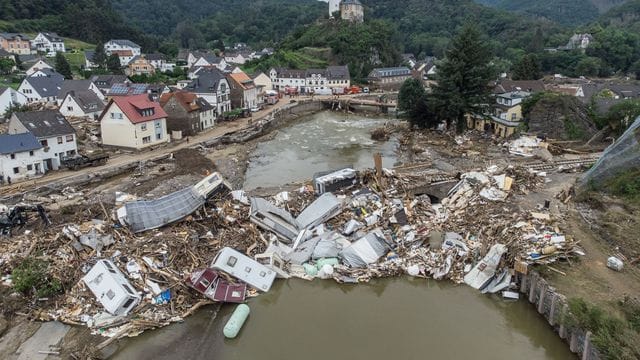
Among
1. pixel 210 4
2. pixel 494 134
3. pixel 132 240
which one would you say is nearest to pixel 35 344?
pixel 132 240

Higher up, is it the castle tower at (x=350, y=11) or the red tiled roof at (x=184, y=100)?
the castle tower at (x=350, y=11)

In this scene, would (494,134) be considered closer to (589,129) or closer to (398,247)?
(589,129)

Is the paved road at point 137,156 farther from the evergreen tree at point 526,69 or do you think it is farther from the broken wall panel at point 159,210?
the evergreen tree at point 526,69

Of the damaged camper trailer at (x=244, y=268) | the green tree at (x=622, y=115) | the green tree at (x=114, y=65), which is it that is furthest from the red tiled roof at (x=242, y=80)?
the damaged camper trailer at (x=244, y=268)

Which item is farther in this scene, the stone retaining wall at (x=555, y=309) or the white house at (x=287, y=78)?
the white house at (x=287, y=78)

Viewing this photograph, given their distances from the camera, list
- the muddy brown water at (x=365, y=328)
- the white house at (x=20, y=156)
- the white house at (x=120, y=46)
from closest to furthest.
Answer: the muddy brown water at (x=365, y=328), the white house at (x=20, y=156), the white house at (x=120, y=46)

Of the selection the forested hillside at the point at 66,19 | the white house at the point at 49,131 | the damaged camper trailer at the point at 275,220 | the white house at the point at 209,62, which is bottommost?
the damaged camper trailer at the point at 275,220

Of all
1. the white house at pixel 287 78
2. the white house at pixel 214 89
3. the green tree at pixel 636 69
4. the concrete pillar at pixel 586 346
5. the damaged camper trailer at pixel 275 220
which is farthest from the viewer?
the green tree at pixel 636 69

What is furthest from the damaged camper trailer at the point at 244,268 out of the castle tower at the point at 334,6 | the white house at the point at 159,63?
the castle tower at the point at 334,6
